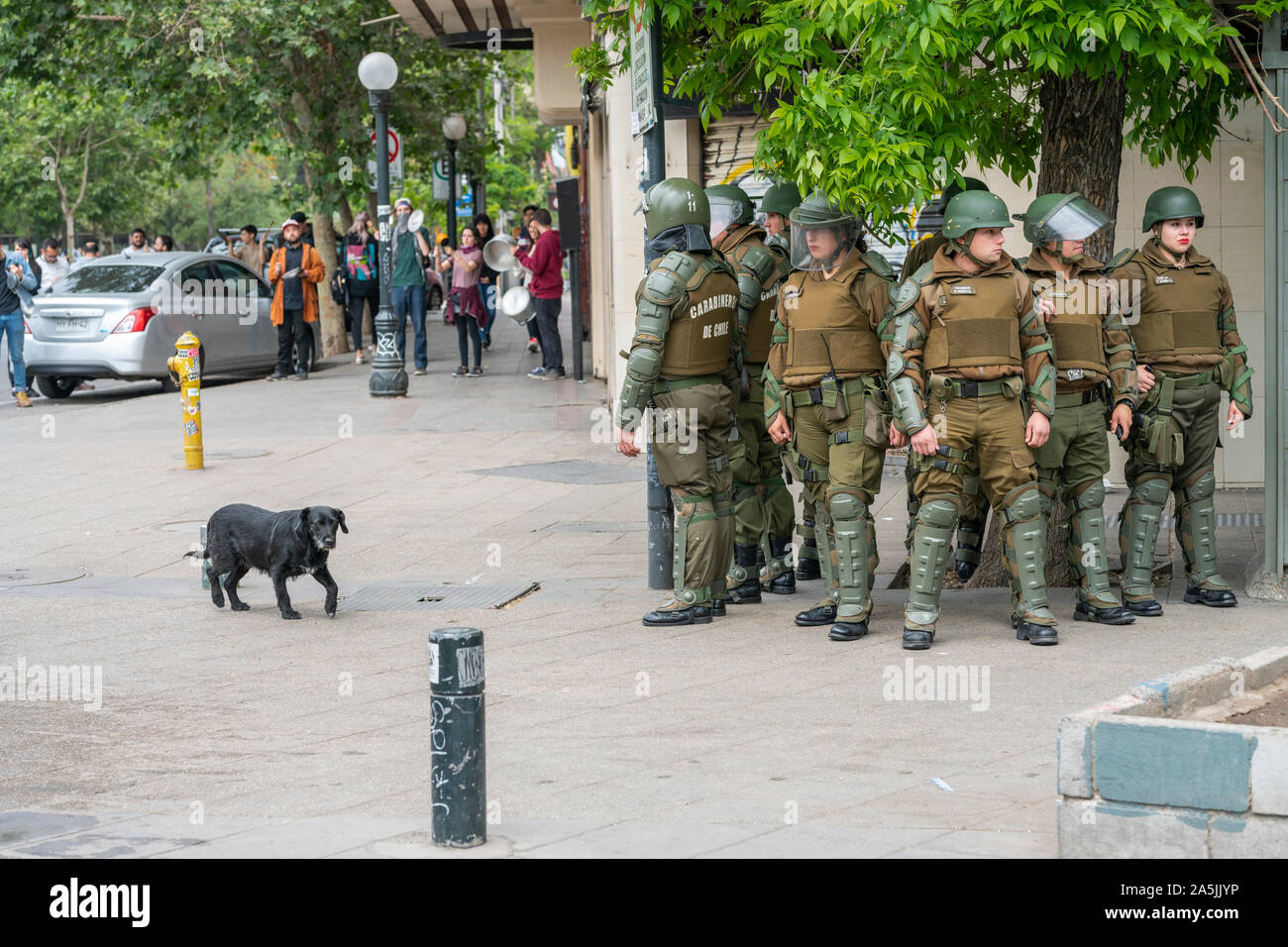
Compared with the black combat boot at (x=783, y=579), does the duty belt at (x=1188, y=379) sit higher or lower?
higher

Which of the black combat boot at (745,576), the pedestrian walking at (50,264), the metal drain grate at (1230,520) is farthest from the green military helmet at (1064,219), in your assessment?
the pedestrian walking at (50,264)

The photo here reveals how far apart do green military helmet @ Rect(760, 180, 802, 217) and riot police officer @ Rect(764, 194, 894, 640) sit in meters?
1.07

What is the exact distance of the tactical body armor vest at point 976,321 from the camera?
750cm

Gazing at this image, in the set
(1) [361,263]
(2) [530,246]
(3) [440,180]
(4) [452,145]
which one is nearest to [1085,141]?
(2) [530,246]

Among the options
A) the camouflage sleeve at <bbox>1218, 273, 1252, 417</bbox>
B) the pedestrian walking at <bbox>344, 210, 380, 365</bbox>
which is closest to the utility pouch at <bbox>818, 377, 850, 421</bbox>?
the camouflage sleeve at <bbox>1218, 273, 1252, 417</bbox>

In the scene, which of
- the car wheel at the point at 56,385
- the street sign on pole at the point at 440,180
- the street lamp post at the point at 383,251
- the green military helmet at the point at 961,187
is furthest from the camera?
the street sign on pole at the point at 440,180

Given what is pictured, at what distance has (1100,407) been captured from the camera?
8008mm

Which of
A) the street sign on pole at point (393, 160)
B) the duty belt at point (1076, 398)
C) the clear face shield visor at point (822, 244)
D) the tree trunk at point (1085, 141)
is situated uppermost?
the street sign on pole at point (393, 160)

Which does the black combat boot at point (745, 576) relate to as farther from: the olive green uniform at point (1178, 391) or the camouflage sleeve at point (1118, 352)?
the camouflage sleeve at point (1118, 352)

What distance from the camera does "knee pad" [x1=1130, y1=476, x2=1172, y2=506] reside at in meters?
8.34

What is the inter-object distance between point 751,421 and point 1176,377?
2.14 m

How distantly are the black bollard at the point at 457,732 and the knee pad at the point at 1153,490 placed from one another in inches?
179

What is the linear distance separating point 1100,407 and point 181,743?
14.6 ft

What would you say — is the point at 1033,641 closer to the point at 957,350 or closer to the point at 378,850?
the point at 957,350
